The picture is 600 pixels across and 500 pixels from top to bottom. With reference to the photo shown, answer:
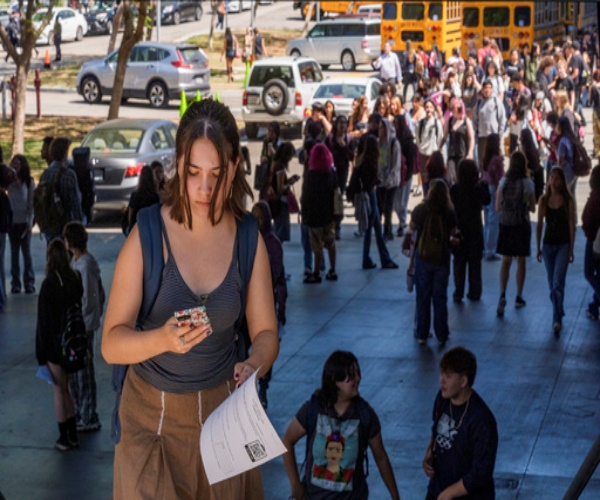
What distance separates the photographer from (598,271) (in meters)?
12.5

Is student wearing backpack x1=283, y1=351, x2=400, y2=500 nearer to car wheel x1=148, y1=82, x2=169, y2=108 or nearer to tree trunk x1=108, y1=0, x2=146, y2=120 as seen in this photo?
tree trunk x1=108, y1=0, x2=146, y2=120

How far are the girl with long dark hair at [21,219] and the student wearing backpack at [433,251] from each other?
15.2 ft

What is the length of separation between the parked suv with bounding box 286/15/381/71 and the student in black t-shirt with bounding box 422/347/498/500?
41215mm

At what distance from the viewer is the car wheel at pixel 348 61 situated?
47.9 metres

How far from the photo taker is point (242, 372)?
145 inches

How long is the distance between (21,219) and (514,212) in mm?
5354

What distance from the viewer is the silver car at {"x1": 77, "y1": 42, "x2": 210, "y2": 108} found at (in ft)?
116

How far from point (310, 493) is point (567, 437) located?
332 centimetres

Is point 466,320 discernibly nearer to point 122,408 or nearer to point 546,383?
point 546,383

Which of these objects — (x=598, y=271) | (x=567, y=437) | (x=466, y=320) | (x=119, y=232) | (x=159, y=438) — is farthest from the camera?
(x=119, y=232)

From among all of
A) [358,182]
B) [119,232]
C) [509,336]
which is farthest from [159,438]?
[119,232]

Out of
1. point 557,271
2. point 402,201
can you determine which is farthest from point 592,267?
point 402,201

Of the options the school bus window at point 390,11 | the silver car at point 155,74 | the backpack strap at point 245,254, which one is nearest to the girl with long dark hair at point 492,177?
the backpack strap at point 245,254

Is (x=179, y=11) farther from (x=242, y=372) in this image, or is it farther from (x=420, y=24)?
(x=242, y=372)
